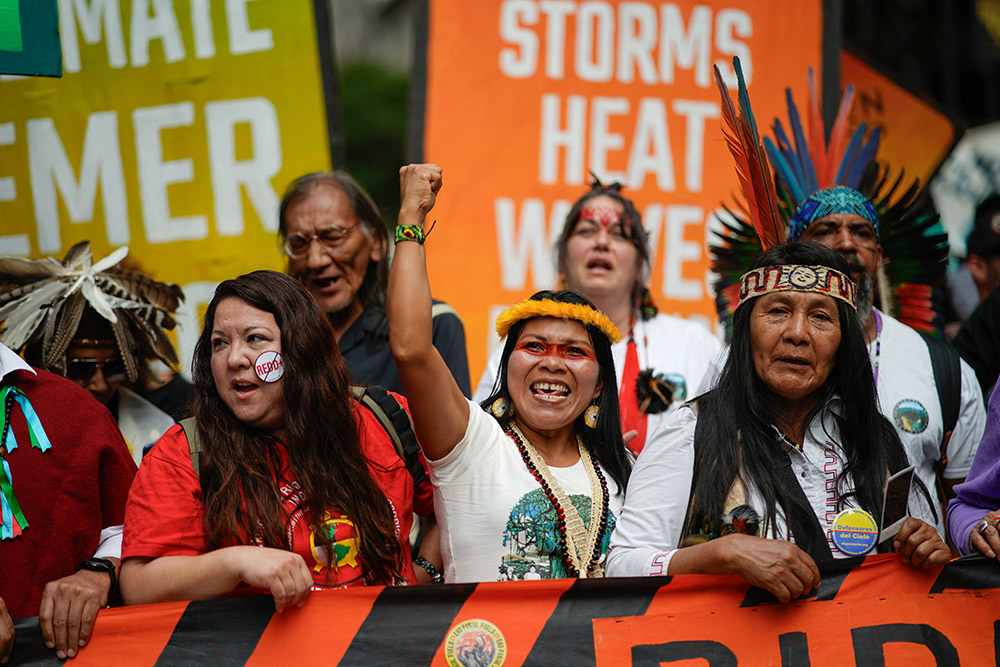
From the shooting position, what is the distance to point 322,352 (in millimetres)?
2836

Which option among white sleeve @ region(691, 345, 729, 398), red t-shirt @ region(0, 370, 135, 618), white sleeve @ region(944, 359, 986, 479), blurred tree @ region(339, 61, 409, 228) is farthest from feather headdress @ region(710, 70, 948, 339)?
blurred tree @ region(339, 61, 409, 228)

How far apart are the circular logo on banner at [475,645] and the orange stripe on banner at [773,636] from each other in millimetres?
241

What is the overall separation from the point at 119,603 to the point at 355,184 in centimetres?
202

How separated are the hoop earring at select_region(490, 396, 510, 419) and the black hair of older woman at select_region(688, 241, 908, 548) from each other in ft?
1.88

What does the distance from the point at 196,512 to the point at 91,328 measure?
1468 mm

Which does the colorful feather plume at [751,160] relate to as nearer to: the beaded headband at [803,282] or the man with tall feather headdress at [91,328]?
the beaded headband at [803,282]

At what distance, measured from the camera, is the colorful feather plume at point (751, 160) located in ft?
11.1

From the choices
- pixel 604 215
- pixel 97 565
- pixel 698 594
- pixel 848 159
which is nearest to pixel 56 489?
pixel 97 565

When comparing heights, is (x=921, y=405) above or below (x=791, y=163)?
below

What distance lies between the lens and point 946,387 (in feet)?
11.7

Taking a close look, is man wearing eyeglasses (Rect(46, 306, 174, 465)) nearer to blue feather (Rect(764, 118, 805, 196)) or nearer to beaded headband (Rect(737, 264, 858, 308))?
beaded headband (Rect(737, 264, 858, 308))

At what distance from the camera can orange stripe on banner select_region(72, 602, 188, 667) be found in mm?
2580

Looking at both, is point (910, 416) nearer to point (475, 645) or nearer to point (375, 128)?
point (475, 645)

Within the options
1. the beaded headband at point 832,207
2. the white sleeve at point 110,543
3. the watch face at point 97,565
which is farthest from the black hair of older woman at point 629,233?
the watch face at point 97,565
